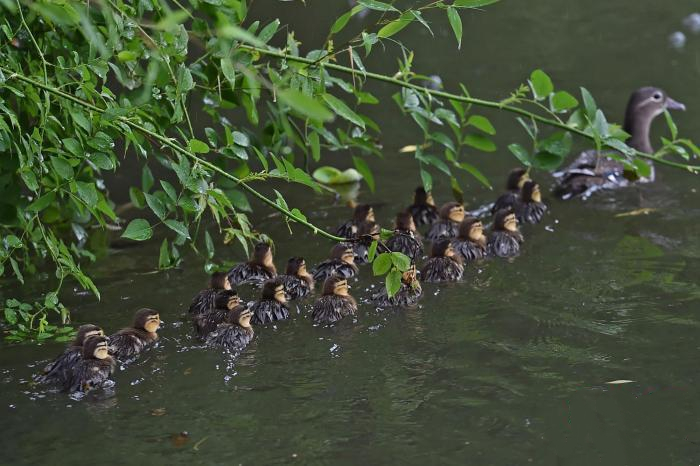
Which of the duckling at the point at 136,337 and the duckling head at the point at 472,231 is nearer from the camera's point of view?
the duckling at the point at 136,337

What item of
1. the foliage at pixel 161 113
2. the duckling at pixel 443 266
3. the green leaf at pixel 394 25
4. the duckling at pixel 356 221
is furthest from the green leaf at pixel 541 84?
the duckling at pixel 356 221

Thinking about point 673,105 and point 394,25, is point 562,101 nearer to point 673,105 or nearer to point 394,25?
point 394,25

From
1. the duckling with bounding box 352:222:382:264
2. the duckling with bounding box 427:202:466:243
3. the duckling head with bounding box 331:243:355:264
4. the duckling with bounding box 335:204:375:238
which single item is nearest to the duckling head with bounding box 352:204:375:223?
the duckling with bounding box 335:204:375:238

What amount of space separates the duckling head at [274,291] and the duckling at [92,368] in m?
0.86

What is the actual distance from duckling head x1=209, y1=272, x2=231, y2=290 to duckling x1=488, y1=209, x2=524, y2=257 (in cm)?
145

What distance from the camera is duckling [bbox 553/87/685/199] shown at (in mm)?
6906

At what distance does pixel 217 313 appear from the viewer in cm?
489

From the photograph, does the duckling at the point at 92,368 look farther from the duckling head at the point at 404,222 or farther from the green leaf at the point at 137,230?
the duckling head at the point at 404,222

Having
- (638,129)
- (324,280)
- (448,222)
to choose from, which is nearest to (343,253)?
(324,280)

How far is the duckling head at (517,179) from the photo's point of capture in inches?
270

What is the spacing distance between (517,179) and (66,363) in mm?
3376

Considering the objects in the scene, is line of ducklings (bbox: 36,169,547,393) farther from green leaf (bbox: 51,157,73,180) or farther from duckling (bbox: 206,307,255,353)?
green leaf (bbox: 51,157,73,180)

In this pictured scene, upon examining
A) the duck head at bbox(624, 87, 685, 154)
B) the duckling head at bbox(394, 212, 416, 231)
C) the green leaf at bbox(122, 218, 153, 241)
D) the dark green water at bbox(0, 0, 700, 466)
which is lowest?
the dark green water at bbox(0, 0, 700, 466)

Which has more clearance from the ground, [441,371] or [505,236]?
[505,236]
